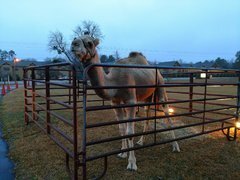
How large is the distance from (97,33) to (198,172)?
150 feet

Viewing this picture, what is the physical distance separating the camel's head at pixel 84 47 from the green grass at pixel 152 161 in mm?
1781

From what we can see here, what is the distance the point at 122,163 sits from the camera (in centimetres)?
326

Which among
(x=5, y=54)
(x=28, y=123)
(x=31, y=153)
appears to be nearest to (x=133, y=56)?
(x=31, y=153)

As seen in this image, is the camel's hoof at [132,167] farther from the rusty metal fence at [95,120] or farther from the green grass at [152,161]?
the rusty metal fence at [95,120]

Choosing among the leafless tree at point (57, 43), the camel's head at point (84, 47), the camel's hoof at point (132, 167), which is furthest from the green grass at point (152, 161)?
the leafless tree at point (57, 43)

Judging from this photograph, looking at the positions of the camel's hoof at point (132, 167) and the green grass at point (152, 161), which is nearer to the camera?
the green grass at point (152, 161)

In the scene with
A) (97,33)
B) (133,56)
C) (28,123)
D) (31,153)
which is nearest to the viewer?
(31,153)

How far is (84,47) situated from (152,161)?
2.30 meters

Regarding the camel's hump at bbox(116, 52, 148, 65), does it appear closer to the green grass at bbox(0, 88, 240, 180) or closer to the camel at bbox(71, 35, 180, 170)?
the camel at bbox(71, 35, 180, 170)

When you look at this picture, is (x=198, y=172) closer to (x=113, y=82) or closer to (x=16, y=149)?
(x=113, y=82)

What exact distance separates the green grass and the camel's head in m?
1.78

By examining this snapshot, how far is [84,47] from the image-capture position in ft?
7.97

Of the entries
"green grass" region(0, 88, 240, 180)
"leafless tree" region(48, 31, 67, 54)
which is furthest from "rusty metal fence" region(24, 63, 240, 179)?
"leafless tree" region(48, 31, 67, 54)

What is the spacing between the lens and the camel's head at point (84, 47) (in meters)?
2.34
